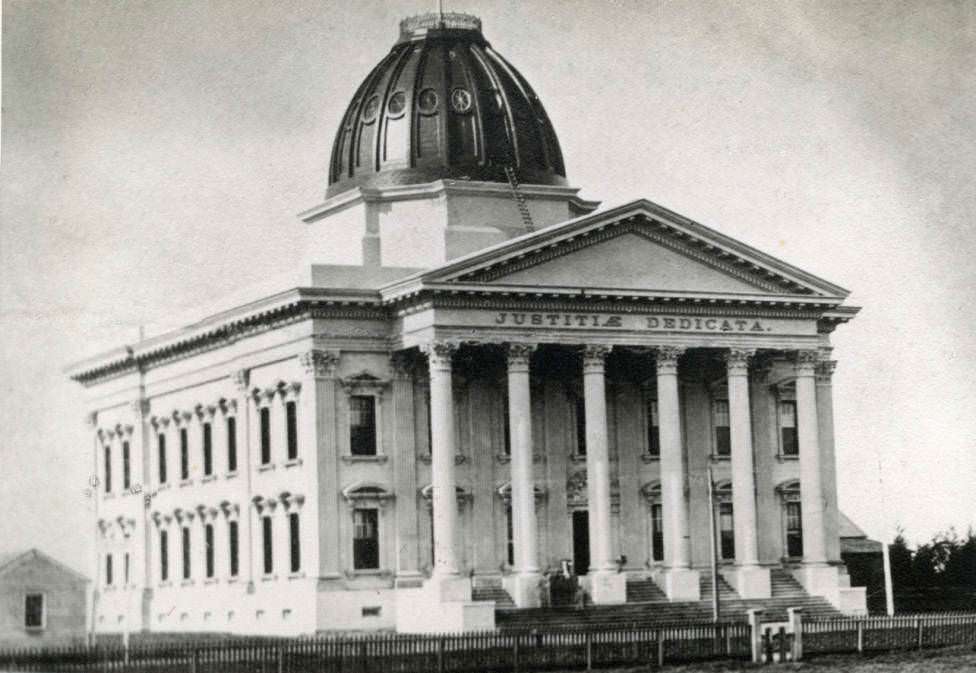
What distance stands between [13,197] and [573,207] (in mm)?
27511

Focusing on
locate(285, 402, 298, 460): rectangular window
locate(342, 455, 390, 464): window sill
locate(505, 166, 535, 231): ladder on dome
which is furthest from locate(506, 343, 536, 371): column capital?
locate(285, 402, 298, 460): rectangular window

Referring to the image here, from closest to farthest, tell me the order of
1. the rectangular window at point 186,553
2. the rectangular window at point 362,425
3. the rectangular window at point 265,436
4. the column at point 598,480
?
→ the column at point 598,480 → the rectangular window at point 362,425 → the rectangular window at point 265,436 → the rectangular window at point 186,553

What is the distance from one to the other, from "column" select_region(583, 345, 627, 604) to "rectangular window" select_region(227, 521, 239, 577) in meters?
11.8

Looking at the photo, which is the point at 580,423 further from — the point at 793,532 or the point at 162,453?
the point at 162,453

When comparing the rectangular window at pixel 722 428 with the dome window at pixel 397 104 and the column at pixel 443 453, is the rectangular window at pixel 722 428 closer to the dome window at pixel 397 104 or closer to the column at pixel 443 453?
the column at pixel 443 453

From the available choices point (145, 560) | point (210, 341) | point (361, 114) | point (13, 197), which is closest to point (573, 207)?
point (361, 114)

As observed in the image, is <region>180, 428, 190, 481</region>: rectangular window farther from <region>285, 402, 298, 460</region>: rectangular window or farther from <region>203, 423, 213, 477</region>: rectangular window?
<region>285, 402, 298, 460</region>: rectangular window

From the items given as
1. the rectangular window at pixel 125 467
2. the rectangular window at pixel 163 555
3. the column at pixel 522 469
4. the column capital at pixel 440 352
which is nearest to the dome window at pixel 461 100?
the column at pixel 522 469

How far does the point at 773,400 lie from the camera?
244 feet

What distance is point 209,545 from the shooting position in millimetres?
75312

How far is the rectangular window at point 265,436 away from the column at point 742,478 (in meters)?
13.8

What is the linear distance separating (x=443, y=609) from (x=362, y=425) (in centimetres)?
689

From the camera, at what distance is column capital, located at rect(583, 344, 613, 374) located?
224ft

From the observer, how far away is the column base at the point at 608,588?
67.7m
